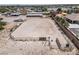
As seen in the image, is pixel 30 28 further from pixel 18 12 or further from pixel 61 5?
pixel 61 5

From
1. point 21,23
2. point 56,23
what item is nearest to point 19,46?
point 21,23

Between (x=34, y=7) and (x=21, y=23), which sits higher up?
(x=34, y=7)

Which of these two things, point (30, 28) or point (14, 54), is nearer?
point (14, 54)

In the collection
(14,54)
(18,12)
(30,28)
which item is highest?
(18,12)

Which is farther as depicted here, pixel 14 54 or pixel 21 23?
pixel 21 23
